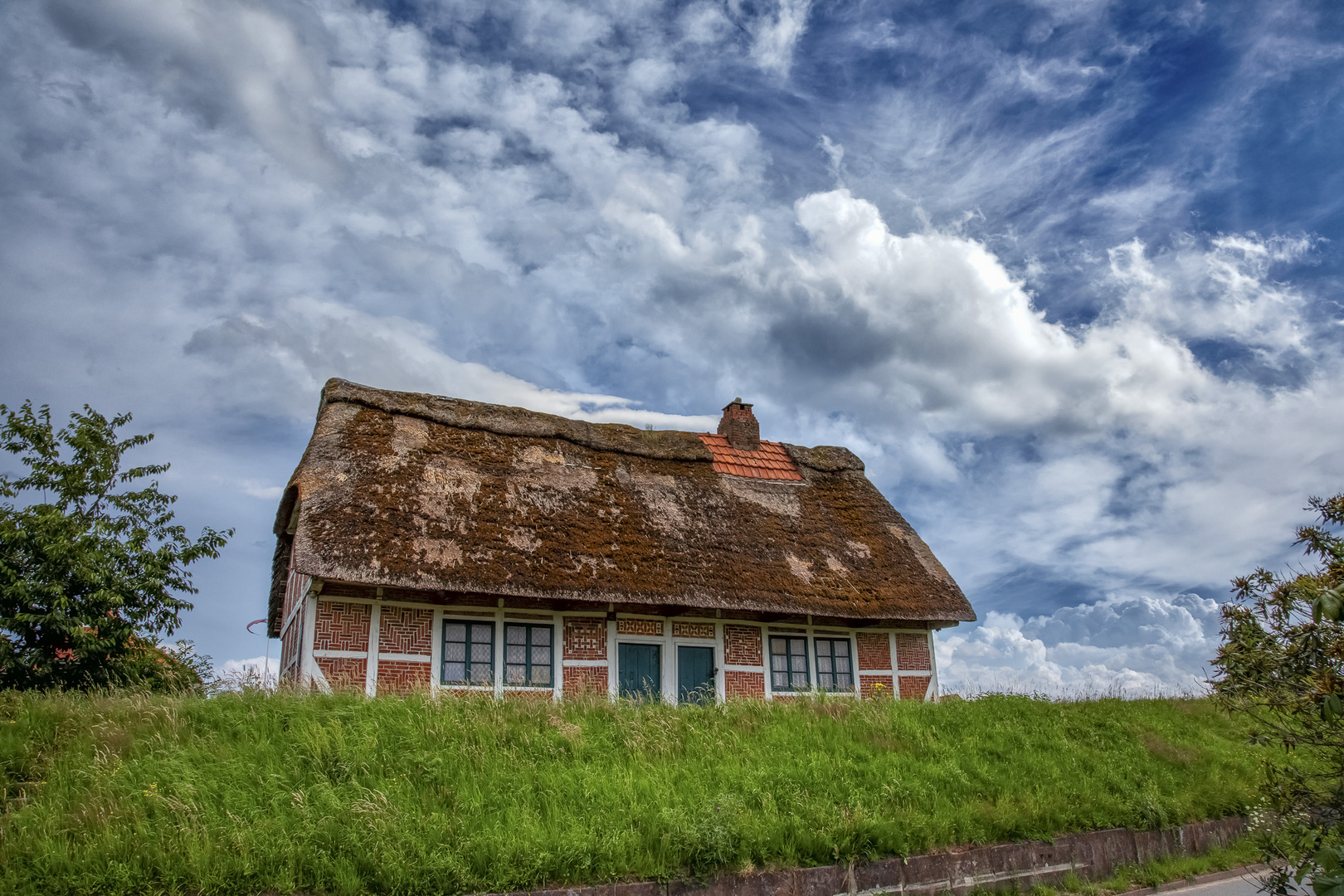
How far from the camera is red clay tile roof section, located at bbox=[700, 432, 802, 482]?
2031 cm

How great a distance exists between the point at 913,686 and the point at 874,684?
1.03 m

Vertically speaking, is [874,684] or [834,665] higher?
[834,665]

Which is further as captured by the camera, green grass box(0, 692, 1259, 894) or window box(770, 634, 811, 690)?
window box(770, 634, 811, 690)

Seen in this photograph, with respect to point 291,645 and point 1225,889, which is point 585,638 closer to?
point 291,645

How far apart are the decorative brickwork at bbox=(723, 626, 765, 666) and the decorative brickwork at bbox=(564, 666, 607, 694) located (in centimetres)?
→ 254

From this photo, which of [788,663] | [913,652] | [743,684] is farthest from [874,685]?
[743,684]

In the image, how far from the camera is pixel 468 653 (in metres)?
14.3

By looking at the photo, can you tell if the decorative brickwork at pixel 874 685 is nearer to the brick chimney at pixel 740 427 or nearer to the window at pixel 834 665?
the window at pixel 834 665

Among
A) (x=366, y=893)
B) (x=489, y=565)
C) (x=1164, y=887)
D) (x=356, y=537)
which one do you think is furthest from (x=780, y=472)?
(x=366, y=893)

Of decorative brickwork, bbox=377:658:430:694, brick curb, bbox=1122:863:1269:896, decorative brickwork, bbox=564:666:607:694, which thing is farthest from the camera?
decorative brickwork, bbox=564:666:607:694

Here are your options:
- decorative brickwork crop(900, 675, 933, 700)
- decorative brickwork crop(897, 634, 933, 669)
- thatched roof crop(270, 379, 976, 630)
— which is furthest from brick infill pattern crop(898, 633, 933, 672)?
thatched roof crop(270, 379, 976, 630)

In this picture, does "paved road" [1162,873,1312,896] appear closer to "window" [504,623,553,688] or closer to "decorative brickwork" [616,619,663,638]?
"decorative brickwork" [616,619,663,638]

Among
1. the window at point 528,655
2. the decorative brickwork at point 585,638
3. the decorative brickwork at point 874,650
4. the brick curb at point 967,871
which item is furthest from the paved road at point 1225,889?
the window at point 528,655

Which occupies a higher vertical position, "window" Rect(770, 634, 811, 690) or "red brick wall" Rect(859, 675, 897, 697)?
"window" Rect(770, 634, 811, 690)
